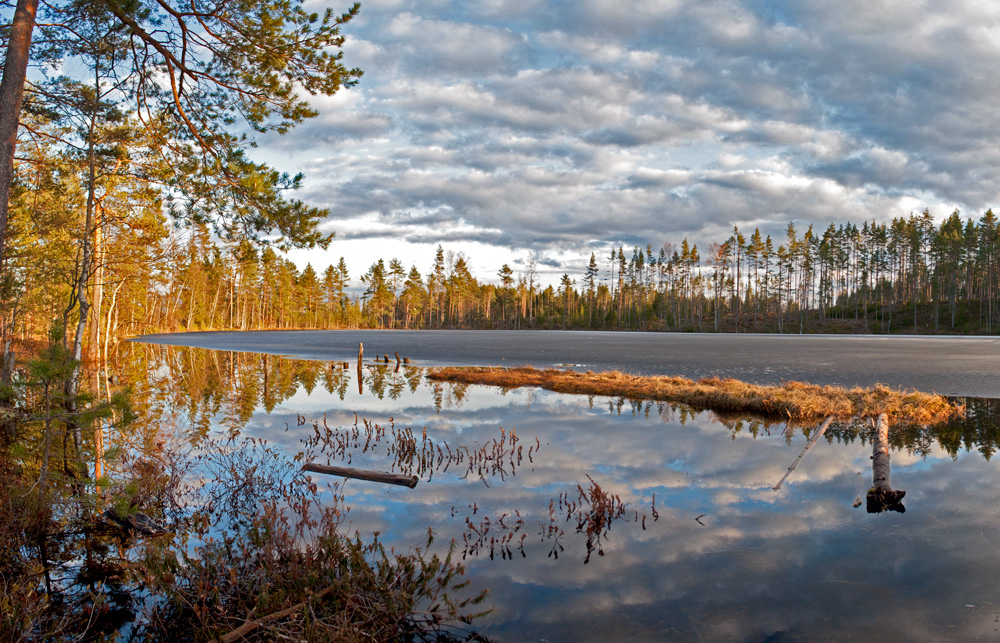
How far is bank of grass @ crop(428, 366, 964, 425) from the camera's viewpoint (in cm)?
2005

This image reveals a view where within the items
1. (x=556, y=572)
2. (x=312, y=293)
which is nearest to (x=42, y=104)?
(x=556, y=572)

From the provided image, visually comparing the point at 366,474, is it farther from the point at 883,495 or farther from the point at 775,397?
the point at 775,397

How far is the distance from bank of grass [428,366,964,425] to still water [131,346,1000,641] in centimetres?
172

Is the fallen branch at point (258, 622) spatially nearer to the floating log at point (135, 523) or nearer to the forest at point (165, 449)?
the forest at point (165, 449)

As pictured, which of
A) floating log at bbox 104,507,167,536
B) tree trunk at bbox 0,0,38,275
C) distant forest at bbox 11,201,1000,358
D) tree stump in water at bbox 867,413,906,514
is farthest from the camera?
distant forest at bbox 11,201,1000,358

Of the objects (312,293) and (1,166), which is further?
(312,293)

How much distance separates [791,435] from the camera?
1722cm

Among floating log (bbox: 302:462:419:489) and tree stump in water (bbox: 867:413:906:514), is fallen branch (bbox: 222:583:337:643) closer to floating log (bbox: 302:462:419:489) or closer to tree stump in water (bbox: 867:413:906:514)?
floating log (bbox: 302:462:419:489)

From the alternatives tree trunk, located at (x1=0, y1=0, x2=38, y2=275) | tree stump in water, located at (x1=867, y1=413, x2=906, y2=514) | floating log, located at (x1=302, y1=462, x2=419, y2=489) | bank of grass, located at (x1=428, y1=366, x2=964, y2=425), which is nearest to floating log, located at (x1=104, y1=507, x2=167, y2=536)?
floating log, located at (x1=302, y1=462, x2=419, y2=489)

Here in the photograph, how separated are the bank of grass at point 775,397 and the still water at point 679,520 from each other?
5.65 feet

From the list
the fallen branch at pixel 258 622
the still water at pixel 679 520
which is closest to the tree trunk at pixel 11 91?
the fallen branch at pixel 258 622

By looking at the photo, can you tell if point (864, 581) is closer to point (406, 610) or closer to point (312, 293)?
point (406, 610)

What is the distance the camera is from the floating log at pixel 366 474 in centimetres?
1124

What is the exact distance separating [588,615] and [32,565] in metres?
7.04
